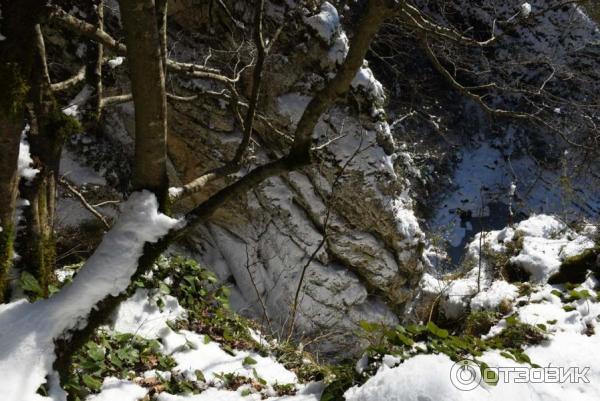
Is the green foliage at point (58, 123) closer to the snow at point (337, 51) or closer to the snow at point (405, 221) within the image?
the snow at point (337, 51)

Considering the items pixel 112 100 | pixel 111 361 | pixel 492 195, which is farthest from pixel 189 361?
pixel 492 195

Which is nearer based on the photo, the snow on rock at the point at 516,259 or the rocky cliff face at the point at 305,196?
the snow on rock at the point at 516,259

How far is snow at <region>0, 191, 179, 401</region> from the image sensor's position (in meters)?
1.55

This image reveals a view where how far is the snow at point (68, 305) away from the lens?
155 centimetres

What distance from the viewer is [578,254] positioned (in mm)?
3664

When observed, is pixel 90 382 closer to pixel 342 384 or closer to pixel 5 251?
pixel 5 251

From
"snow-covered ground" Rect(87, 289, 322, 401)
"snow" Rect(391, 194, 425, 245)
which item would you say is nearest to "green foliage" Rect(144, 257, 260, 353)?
"snow-covered ground" Rect(87, 289, 322, 401)

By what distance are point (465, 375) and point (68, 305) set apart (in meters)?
1.76

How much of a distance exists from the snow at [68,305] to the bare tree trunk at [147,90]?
0.32 ft

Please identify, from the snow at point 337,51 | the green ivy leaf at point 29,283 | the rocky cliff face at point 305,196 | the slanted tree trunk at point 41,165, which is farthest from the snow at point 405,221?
the green ivy leaf at point 29,283

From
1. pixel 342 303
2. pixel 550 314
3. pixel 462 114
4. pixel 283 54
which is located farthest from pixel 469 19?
pixel 550 314

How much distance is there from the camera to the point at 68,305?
1728 millimetres

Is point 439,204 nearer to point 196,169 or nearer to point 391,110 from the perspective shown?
point 391,110

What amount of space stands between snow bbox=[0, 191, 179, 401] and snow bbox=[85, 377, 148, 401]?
0.50 m
